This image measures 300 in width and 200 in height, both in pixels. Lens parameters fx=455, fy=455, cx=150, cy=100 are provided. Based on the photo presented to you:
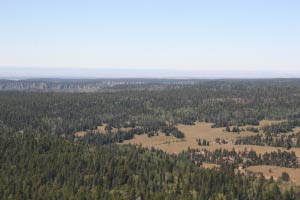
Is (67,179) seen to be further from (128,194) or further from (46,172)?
(128,194)

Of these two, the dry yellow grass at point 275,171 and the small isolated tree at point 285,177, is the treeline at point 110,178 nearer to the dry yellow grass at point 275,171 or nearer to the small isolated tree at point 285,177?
the small isolated tree at point 285,177

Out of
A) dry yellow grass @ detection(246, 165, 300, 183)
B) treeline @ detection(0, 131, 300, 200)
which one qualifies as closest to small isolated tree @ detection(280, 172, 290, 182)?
dry yellow grass @ detection(246, 165, 300, 183)

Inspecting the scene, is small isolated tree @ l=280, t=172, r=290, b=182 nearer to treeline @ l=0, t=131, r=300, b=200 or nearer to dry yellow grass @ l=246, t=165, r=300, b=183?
dry yellow grass @ l=246, t=165, r=300, b=183

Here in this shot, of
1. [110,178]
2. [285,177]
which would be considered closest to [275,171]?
[285,177]

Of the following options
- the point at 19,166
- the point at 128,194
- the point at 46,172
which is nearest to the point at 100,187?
the point at 128,194

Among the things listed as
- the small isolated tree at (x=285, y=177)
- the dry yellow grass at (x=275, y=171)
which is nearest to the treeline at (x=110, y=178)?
the small isolated tree at (x=285, y=177)

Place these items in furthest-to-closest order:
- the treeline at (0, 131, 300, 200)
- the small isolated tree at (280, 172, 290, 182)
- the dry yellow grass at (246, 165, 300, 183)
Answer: the dry yellow grass at (246, 165, 300, 183)
the small isolated tree at (280, 172, 290, 182)
the treeline at (0, 131, 300, 200)

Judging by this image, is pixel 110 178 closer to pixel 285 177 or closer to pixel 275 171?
pixel 285 177
